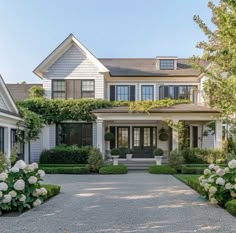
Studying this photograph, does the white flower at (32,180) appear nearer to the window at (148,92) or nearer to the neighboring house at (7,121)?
the neighboring house at (7,121)

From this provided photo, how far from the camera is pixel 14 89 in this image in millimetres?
31391

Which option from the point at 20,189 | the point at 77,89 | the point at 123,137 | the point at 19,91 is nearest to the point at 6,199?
the point at 20,189

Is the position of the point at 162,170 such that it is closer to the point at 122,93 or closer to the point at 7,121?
the point at 122,93

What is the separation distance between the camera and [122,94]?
28109mm

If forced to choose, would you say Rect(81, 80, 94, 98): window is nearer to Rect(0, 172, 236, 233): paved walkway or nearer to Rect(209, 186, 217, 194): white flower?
Rect(0, 172, 236, 233): paved walkway

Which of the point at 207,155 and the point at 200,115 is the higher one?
the point at 200,115

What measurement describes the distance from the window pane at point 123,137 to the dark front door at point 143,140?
549 mm

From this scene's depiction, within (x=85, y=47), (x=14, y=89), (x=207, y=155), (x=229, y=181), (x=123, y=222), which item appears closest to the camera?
(x=123, y=222)

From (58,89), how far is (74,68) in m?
1.87

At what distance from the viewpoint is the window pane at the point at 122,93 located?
92.1 feet

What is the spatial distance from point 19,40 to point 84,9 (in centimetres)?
730

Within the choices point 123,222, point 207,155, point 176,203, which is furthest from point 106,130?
point 123,222

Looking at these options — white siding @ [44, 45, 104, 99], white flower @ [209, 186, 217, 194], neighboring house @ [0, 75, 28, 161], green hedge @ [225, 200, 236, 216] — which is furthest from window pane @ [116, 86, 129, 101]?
green hedge @ [225, 200, 236, 216]

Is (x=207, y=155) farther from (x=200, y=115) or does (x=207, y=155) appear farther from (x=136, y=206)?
(x=136, y=206)
